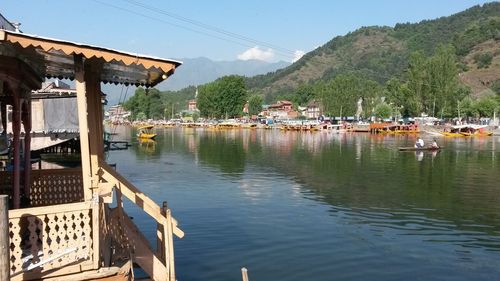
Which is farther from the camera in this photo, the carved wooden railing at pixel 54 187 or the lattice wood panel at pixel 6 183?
the carved wooden railing at pixel 54 187

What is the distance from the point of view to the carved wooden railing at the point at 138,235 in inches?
381

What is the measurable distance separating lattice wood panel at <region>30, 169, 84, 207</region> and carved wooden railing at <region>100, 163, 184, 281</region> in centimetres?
278

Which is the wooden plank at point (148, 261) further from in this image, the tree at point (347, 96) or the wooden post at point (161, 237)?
the tree at point (347, 96)

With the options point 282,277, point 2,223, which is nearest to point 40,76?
point 2,223

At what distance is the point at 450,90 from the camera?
115 m

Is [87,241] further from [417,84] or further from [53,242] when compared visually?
[417,84]

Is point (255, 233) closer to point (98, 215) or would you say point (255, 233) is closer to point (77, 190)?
point (77, 190)

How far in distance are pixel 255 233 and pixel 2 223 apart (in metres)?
13.8

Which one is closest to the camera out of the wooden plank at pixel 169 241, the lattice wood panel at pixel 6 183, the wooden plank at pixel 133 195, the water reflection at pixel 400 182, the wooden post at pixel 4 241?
the wooden post at pixel 4 241

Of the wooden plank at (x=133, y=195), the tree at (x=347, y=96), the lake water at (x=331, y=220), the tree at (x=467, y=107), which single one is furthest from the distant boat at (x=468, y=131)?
the wooden plank at (x=133, y=195)

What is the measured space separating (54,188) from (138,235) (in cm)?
389

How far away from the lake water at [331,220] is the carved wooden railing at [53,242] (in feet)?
21.8

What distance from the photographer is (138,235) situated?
1105 cm

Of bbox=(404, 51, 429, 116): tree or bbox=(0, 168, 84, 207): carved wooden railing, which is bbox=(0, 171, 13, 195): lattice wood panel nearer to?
bbox=(0, 168, 84, 207): carved wooden railing
